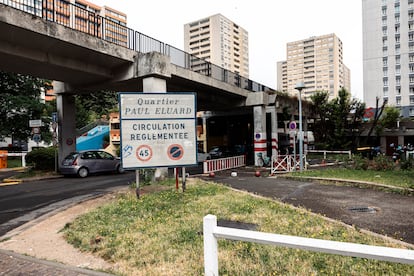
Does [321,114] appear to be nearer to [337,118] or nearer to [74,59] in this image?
[337,118]

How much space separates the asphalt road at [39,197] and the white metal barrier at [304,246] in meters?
5.49

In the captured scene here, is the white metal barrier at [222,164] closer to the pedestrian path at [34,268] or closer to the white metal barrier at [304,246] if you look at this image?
the pedestrian path at [34,268]

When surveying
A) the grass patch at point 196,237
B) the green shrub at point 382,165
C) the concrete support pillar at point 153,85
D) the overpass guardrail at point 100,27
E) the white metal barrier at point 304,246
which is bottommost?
the grass patch at point 196,237

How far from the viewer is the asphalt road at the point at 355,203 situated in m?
5.74

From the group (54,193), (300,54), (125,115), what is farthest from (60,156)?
(300,54)

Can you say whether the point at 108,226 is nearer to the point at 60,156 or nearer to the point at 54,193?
the point at 54,193

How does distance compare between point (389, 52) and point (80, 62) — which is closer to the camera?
point (80, 62)

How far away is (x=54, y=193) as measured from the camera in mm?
10789

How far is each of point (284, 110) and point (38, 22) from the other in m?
19.5

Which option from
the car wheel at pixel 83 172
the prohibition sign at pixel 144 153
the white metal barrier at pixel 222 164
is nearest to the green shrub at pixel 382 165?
the white metal barrier at pixel 222 164

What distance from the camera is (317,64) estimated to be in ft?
481

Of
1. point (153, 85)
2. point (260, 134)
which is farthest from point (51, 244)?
point (260, 134)

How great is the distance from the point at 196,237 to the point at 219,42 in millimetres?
127372

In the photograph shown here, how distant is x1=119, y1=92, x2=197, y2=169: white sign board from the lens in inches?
319
